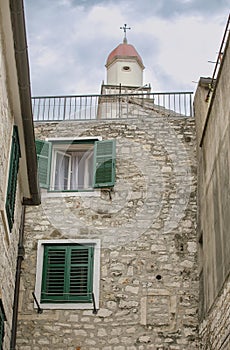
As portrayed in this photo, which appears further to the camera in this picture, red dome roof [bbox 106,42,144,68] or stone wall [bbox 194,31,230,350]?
red dome roof [bbox 106,42,144,68]

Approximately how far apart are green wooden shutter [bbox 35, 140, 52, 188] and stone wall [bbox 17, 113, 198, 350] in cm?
26

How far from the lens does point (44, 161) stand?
13.8 meters

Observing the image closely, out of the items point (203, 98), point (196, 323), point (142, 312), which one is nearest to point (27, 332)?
point (142, 312)

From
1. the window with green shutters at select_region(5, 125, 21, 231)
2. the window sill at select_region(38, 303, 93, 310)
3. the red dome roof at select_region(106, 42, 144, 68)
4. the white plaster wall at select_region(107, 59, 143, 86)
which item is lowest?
the window sill at select_region(38, 303, 93, 310)

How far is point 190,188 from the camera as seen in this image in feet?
43.7

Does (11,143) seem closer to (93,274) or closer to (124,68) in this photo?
(93,274)

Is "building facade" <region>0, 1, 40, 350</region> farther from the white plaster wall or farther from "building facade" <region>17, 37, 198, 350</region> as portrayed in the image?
the white plaster wall

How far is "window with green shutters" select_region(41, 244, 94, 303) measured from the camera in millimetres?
12289

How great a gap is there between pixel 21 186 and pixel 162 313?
12.3 ft

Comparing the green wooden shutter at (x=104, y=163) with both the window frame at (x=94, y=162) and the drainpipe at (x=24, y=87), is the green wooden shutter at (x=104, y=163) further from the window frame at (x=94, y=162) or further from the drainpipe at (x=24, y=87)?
the drainpipe at (x=24, y=87)

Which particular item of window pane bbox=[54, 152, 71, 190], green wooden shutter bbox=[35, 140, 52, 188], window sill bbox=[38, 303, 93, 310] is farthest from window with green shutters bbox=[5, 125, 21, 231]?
window pane bbox=[54, 152, 71, 190]

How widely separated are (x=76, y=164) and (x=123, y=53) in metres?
9.93

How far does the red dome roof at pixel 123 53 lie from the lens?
74.6 ft

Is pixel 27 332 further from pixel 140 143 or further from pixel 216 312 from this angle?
pixel 140 143
